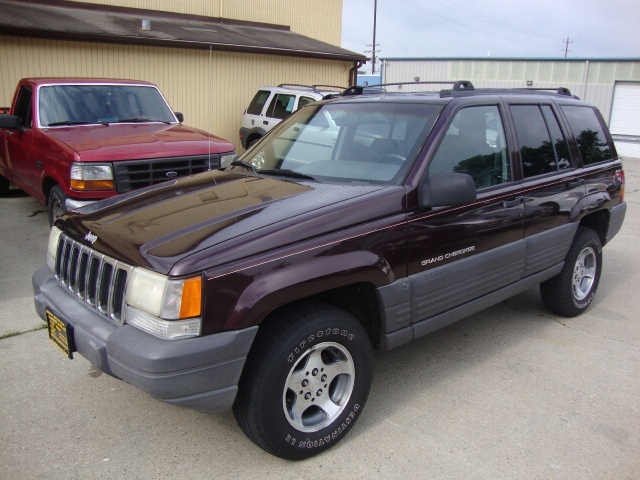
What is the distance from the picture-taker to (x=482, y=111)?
13.0 ft

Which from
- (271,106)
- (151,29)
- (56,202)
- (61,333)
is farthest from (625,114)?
(61,333)

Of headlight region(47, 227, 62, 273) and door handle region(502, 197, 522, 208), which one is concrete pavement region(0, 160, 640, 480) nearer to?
headlight region(47, 227, 62, 273)

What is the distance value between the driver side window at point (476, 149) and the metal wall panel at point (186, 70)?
665 cm

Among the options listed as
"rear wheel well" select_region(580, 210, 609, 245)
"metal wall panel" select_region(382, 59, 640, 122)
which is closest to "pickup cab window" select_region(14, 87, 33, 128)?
"rear wheel well" select_region(580, 210, 609, 245)

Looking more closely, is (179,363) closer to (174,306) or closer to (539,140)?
(174,306)

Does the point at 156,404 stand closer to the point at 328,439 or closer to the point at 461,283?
the point at 328,439

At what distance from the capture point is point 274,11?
54.3 ft

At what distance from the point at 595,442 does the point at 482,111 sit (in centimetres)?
221

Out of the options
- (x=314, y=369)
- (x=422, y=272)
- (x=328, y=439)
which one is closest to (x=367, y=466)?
(x=328, y=439)

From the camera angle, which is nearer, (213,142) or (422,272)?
(422,272)

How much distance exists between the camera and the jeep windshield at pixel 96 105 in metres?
7.07

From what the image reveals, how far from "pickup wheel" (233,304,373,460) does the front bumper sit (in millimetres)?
138

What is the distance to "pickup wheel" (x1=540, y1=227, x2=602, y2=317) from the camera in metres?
4.87

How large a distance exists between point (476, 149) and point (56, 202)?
469 cm
